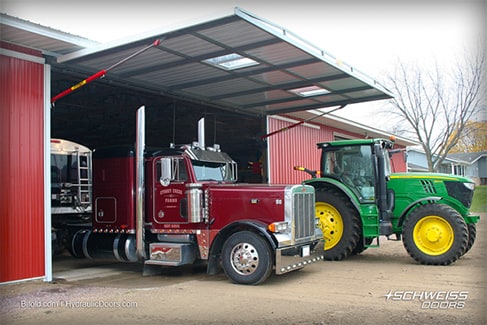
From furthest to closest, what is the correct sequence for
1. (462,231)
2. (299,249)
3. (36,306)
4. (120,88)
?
(120,88) → (462,231) → (299,249) → (36,306)

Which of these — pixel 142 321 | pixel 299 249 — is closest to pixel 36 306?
pixel 142 321

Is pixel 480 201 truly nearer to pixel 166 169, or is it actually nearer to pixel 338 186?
pixel 338 186

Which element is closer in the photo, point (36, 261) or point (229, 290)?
point (229, 290)

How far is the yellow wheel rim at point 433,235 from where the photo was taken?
29.8ft

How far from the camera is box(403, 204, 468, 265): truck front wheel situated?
8.94m

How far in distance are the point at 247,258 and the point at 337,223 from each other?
9.79ft

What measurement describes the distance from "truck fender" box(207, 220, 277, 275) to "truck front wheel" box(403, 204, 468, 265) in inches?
128

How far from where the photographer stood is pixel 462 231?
8.84 meters

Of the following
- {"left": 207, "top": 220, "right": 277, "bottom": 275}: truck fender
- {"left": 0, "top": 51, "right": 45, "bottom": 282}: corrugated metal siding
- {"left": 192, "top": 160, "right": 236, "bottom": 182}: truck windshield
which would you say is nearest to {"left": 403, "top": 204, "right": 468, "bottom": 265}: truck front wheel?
{"left": 207, "top": 220, "right": 277, "bottom": 275}: truck fender

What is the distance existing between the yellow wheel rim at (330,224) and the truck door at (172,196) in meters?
3.10

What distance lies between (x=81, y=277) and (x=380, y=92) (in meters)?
8.25

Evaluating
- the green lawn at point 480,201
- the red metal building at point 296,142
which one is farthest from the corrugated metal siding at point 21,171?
the green lawn at point 480,201

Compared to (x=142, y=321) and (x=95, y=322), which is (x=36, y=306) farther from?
(x=142, y=321)

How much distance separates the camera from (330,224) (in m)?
10.2
